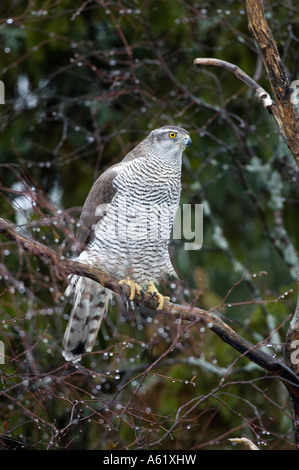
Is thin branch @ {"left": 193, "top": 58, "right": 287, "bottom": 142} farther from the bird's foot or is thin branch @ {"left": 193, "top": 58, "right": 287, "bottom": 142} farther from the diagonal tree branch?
the bird's foot

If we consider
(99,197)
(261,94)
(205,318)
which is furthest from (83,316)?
(261,94)

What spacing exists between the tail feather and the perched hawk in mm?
23

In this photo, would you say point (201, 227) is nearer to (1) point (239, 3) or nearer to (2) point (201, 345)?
(2) point (201, 345)

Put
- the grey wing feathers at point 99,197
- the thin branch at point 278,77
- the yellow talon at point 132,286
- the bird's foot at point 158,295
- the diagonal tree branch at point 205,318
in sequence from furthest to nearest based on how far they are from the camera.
Result: the grey wing feathers at point 99,197, the yellow talon at point 132,286, the bird's foot at point 158,295, the thin branch at point 278,77, the diagonal tree branch at point 205,318

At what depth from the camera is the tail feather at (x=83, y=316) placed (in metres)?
4.65

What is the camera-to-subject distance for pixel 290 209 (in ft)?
20.6

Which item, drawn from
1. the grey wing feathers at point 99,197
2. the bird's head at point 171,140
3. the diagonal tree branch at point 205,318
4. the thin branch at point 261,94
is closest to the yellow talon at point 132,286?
the grey wing feathers at point 99,197

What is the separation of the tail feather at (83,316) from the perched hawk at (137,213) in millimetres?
23

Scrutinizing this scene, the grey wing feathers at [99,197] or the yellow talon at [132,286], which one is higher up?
the grey wing feathers at [99,197]

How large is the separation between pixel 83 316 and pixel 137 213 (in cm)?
91

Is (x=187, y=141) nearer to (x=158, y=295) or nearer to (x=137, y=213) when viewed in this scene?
(x=137, y=213)

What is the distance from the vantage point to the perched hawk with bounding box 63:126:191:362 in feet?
14.2

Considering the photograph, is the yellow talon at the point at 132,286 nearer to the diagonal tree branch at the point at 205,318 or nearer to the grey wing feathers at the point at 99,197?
the grey wing feathers at the point at 99,197

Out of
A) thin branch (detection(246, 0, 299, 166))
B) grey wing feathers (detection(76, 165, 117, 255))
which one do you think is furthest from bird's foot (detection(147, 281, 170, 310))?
thin branch (detection(246, 0, 299, 166))
